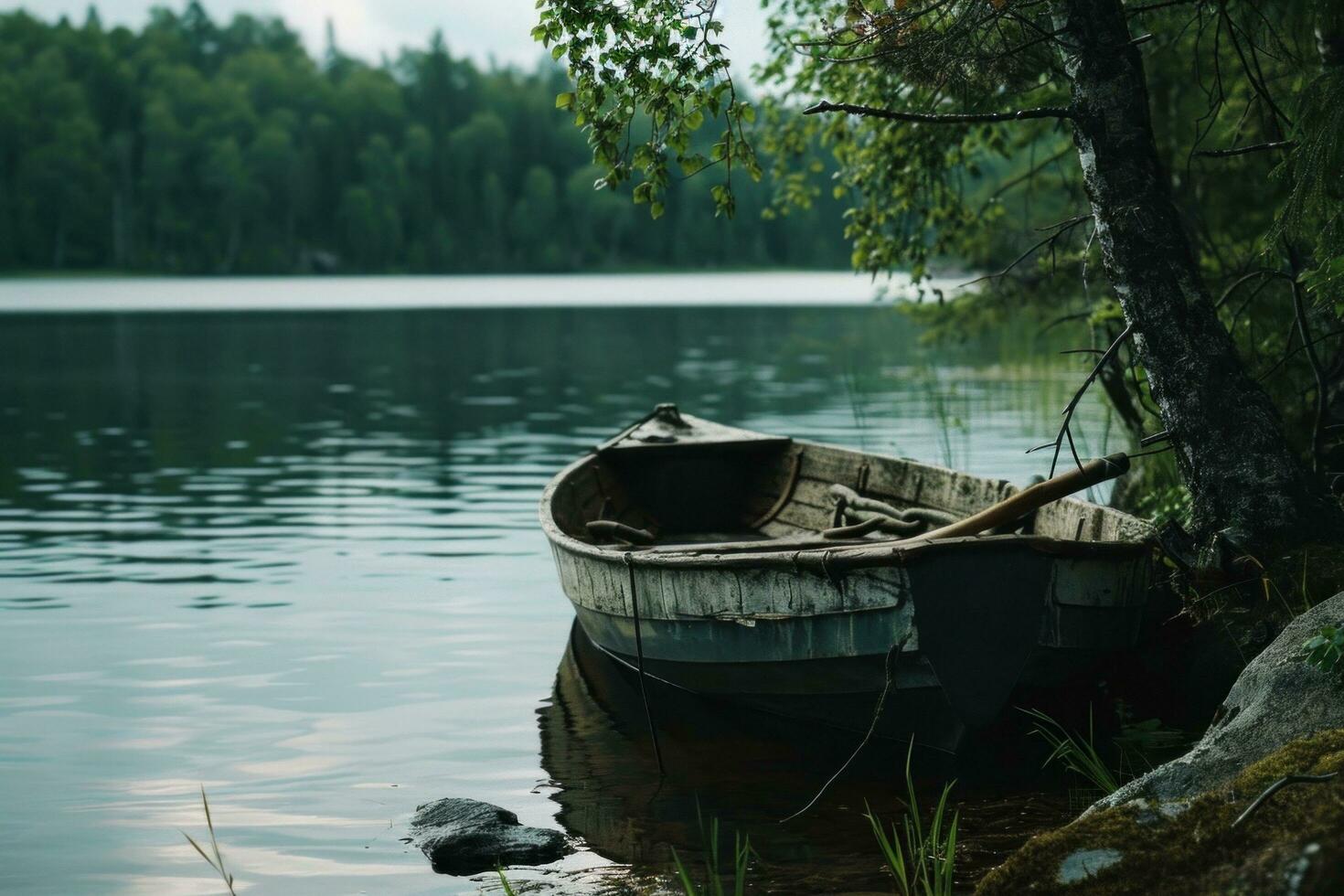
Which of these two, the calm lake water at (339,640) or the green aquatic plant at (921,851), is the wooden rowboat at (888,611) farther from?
the green aquatic plant at (921,851)

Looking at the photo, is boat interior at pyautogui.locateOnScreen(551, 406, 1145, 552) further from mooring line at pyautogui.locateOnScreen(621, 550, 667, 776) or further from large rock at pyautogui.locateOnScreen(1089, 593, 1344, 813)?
large rock at pyautogui.locateOnScreen(1089, 593, 1344, 813)

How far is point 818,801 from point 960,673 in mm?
923

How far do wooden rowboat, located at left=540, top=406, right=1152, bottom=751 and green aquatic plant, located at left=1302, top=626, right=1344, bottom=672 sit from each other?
211 centimetres

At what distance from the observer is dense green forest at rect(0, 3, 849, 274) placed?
10044 cm

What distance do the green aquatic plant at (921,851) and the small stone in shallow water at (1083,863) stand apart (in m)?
0.43

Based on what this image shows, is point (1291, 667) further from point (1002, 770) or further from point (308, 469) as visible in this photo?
point (308, 469)

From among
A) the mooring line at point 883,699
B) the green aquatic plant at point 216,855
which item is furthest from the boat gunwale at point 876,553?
the green aquatic plant at point 216,855

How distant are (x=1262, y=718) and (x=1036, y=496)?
259 centimetres

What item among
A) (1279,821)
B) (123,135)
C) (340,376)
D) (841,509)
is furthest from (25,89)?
(1279,821)

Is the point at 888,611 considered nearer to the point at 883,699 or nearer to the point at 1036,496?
the point at 883,699

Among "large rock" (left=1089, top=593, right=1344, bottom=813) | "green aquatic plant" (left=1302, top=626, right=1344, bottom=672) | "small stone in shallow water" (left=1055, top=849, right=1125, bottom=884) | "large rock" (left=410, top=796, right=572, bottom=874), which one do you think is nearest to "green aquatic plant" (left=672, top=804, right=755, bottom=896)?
"large rock" (left=410, top=796, right=572, bottom=874)

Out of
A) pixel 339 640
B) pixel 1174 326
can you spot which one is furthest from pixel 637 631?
pixel 339 640

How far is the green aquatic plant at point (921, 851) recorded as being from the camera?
493 centimetres

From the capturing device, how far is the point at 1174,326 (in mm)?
7324
